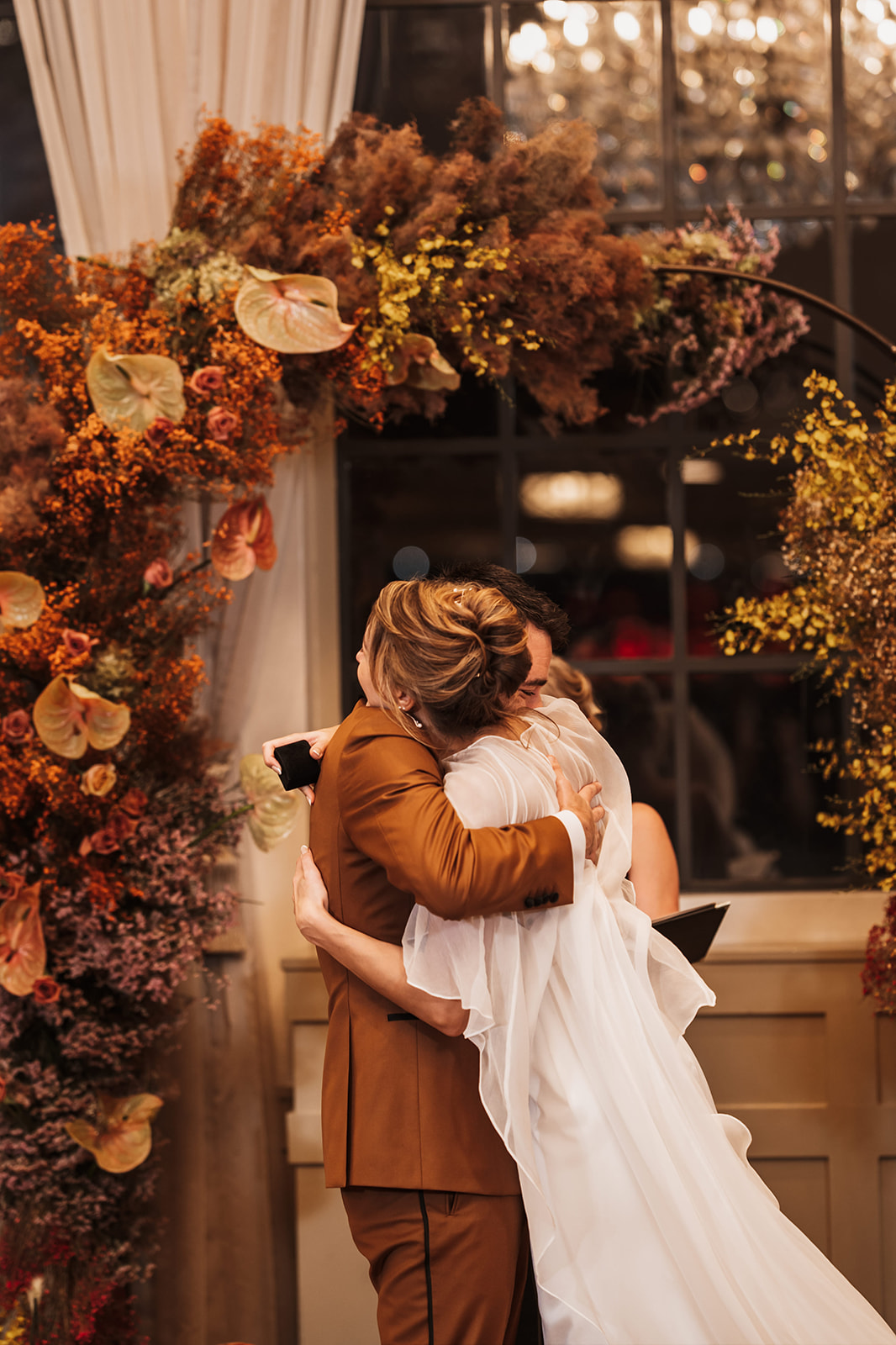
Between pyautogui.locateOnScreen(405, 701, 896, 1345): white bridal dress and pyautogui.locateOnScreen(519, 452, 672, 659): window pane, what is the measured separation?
142 centimetres

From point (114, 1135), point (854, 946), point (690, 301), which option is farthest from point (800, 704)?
point (114, 1135)

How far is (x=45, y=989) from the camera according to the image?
1.98 m

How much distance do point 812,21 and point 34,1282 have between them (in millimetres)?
3363

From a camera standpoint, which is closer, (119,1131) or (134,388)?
(134,388)

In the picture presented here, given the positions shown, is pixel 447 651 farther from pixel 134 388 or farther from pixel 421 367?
pixel 421 367

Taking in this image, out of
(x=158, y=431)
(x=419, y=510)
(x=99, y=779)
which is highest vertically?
(x=158, y=431)

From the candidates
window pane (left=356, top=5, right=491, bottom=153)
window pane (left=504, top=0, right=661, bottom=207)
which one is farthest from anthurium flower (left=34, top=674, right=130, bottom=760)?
window pane (left=504, top=0, right=661, bottom=207)

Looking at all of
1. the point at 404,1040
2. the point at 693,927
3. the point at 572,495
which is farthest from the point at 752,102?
the point at 404,1040

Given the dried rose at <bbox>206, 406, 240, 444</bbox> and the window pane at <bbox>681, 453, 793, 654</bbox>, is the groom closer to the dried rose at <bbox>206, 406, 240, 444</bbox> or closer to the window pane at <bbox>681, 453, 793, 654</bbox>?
the dried rose at <bbox>206, 406, 240, 444</bbox>

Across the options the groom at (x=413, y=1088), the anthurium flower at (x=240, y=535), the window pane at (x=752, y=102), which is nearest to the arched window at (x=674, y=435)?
the window pane at (x=752, y=102)

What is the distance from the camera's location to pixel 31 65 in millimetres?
2512

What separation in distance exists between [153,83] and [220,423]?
1.02 metres

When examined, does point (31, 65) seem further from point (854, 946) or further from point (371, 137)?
point (854, 946)

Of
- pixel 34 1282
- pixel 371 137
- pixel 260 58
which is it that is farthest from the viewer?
pixel 260 58
